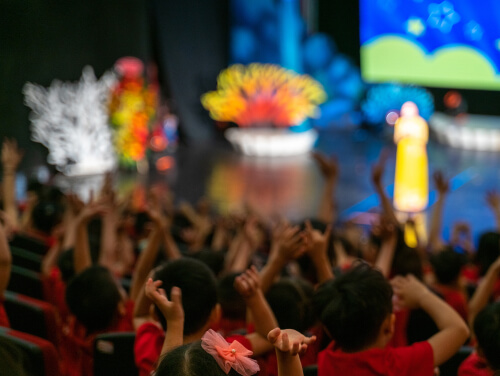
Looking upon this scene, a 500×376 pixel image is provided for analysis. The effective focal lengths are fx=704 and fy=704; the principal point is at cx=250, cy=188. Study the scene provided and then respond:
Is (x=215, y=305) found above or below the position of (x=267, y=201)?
above

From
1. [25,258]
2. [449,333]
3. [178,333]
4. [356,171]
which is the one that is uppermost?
[178,333]

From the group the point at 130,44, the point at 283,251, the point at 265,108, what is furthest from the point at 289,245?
the point at 265,108

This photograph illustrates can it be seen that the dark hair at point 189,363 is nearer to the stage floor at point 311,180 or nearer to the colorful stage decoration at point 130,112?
the stage floor at point 311,180

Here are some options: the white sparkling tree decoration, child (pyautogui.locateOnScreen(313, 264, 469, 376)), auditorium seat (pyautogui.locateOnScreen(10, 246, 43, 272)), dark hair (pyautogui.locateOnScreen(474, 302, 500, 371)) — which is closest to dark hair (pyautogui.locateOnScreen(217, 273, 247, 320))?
child (pyautogui.locateOnScreen(313, 264, 469, 376))

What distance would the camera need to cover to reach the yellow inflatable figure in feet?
23.5

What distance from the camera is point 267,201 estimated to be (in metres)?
8.90

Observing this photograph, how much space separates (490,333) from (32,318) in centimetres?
148

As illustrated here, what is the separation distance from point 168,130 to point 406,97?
543 cm

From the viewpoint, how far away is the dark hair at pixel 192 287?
71.7 inches

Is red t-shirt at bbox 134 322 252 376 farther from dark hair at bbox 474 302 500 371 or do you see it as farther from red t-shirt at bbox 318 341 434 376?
dark hair at bbox 474 302 500 371

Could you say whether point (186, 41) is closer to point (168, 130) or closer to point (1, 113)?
point (168, 130)

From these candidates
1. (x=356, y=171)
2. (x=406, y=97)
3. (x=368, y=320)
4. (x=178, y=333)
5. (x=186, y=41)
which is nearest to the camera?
(x=178, y=333)

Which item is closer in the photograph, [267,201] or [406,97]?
[267,201]

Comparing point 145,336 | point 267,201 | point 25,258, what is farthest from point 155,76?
point 145,336
